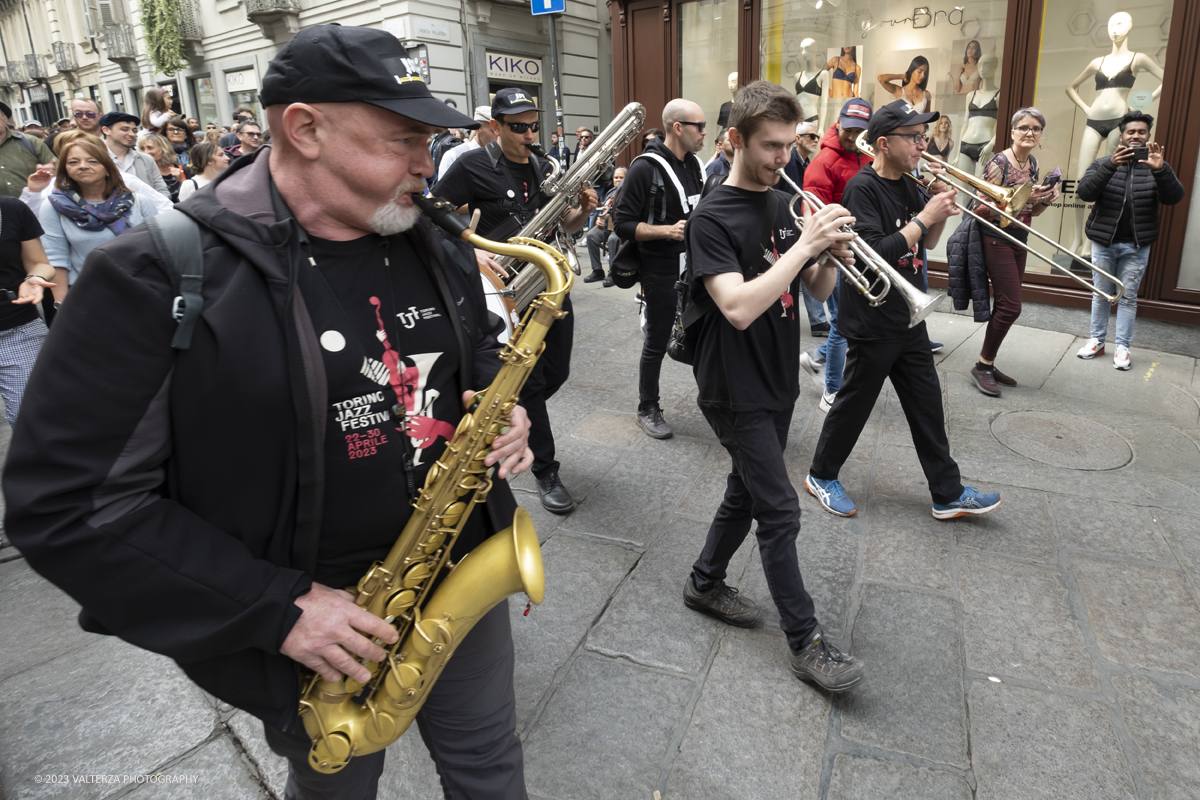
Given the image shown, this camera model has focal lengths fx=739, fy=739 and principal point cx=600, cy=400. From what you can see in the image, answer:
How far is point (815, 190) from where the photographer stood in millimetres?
5832

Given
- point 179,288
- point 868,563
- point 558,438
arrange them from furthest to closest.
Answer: point 558,438
point 868,563
point 179,288

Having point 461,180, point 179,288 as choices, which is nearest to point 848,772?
point 179,288

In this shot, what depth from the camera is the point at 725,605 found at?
320 cm


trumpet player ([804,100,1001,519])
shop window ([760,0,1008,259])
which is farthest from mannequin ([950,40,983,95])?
trumpet player ([804,100,1001,519])

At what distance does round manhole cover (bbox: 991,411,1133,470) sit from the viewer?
15.6 ft

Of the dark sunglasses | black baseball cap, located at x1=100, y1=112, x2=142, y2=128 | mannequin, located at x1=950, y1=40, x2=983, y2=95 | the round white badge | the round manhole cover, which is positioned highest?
mannequin, located at x1=950, y1=40, x2=983, y2=95

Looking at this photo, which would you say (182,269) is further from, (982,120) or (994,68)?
(994,68)

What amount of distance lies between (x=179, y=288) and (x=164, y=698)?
224cm

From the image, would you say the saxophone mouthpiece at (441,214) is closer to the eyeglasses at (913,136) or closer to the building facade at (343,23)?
the eyeglasses at (913,136)

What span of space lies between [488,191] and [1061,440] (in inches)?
163

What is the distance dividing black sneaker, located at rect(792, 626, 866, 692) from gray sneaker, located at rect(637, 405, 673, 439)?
96.0 inches

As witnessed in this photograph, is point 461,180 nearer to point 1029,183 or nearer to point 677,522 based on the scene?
point 677,522

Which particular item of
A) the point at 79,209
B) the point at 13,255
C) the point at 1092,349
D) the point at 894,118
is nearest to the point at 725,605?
the point at 894,118

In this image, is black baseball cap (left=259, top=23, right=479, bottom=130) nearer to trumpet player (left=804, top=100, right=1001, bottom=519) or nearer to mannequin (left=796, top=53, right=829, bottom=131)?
trumpet player (left=804, top=100, right=1001, bottom=519)
